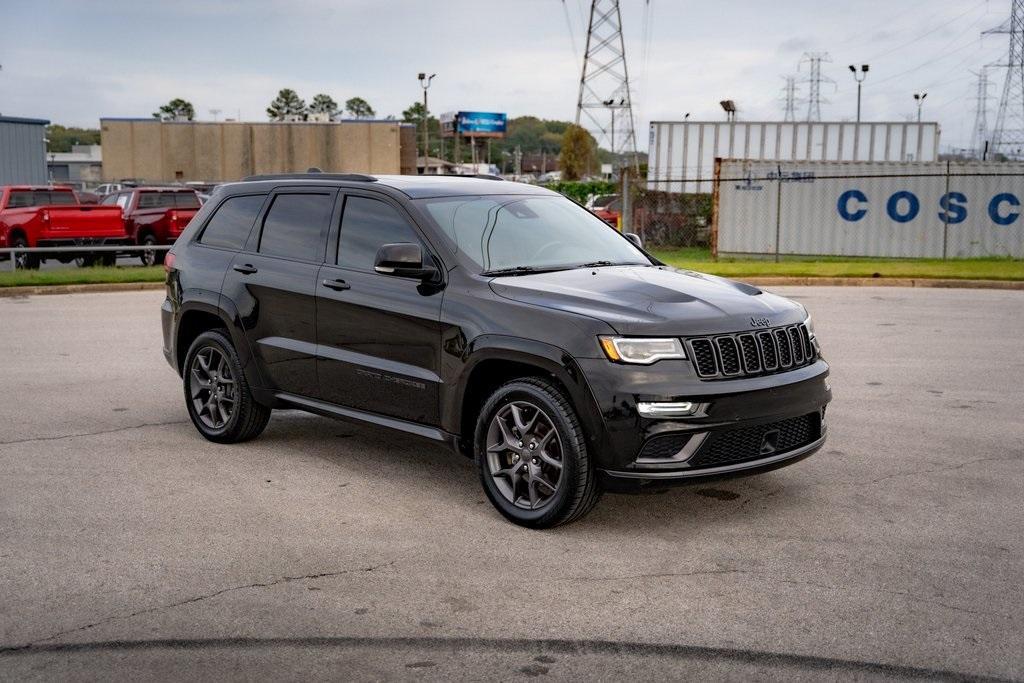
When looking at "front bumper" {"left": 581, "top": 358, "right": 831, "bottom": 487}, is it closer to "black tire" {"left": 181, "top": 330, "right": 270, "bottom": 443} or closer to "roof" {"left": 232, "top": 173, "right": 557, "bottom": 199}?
"roof" {"left": 232, "top": 173, "right": 557, "bottom": 199}

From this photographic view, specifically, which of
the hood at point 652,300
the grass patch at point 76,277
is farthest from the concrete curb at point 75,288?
the hood at point 652,300

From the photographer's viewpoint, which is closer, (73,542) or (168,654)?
(168,654)

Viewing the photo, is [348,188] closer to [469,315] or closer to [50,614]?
[469,315]

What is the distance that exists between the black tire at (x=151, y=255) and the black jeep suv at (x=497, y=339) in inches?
758

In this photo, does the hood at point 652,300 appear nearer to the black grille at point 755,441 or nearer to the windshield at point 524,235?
the windshield at point 524,235

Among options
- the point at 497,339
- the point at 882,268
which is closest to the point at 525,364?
the point at 497,339

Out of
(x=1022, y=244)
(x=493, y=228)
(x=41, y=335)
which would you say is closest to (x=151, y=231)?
(x=41, y=335)

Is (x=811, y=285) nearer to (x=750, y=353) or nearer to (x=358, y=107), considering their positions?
(x=750, y=353)

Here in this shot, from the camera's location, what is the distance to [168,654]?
13.6ft

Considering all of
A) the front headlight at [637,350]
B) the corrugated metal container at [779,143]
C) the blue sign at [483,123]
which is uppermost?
the blue sign at [483,123]

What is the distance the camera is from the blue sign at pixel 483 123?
157875 millimetres

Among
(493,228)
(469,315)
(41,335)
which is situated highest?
(493,228)

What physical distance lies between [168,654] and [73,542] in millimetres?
1610

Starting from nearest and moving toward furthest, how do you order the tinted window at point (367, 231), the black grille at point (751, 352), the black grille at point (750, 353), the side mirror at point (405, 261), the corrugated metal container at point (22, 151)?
the black grille at point (751, 352)
the black grille at point (750, 353)
the side mirror at point (405, 261)
the tinted window at point (367, 231)
the corrugated metal container at point (22, 151)
